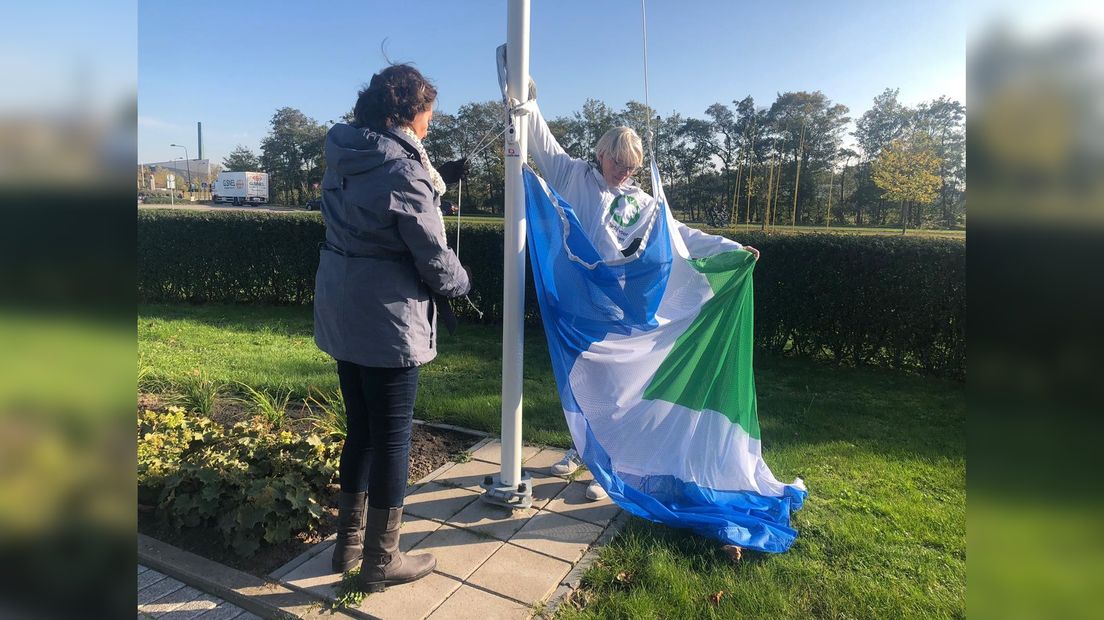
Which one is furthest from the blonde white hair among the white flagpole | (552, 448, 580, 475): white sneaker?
(552, 448, 580, 475): white sneaker

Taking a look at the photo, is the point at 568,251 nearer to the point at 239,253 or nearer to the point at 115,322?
the point at 115,322

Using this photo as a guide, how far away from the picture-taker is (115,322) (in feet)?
2.31

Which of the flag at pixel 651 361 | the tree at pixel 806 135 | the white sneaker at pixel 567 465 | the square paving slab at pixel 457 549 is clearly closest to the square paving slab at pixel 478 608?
the square paving slab at pixel 457 549

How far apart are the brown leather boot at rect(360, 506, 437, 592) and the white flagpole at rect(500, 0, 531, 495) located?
0.77 m

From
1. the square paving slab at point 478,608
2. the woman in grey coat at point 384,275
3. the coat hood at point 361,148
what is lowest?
the square paving slab at point 478,608

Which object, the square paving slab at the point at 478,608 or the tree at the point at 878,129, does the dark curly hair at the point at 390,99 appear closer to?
the square paving slab at the point at 478,608

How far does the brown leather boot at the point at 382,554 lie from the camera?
239 centimetres

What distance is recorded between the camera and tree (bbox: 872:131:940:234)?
6.91 m

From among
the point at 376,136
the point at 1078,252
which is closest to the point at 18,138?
the point at 1078,252

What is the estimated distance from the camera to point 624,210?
3264mm

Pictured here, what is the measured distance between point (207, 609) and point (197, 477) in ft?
2.35

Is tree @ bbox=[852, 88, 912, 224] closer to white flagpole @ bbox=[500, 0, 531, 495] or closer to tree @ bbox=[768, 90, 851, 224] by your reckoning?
tree @ bbox=[768, 90, 851, 224]

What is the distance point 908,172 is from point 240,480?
7.68 m

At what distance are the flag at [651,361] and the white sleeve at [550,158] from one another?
0.62 feet
